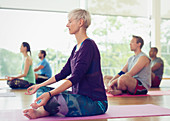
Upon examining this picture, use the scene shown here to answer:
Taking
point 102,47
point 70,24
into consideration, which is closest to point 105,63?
point 102,47

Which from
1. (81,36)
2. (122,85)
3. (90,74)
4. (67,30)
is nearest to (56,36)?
(67,30)

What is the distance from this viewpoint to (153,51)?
17.2 feet

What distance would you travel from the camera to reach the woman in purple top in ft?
5.97

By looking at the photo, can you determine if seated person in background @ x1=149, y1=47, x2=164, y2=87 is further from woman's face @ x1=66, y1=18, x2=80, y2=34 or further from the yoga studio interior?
woman's face @ x1=66, y1=18, x2=80, y2=34

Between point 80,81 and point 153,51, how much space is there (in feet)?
11.8

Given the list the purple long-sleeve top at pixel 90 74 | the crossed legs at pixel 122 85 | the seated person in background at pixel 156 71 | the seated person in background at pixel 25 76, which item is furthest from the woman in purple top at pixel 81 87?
the seated person in background at pixel 156 71

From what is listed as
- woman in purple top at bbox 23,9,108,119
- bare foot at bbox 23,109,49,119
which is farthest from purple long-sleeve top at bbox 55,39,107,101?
bare foot at bbox 23,109,49,119

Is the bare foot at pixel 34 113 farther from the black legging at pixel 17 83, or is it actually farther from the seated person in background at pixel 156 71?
the seated person in background at pixel 156 71

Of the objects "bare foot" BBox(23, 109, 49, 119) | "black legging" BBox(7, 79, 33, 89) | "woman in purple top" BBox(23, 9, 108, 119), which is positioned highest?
"woman in purple top" BBox(23, 9, 108, 119)

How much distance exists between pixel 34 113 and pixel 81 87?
36 centimetres

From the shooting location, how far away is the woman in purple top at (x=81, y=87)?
1.82 m

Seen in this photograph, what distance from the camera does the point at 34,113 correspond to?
1854 millimetres

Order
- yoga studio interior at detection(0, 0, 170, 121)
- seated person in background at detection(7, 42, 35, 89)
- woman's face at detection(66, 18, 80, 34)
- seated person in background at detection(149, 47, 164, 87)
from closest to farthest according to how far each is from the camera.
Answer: woman's face at detection(66, 18, 80, 34), seated person in background at detection(7, 42, 35, 89), seated person in background at detection(149, 47, 164, 87), yoga studio interior at detection(0, 0, 170, 121)

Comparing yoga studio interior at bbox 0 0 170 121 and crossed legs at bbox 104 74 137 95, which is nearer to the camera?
crossed legs at bbox 104 74 137 95
